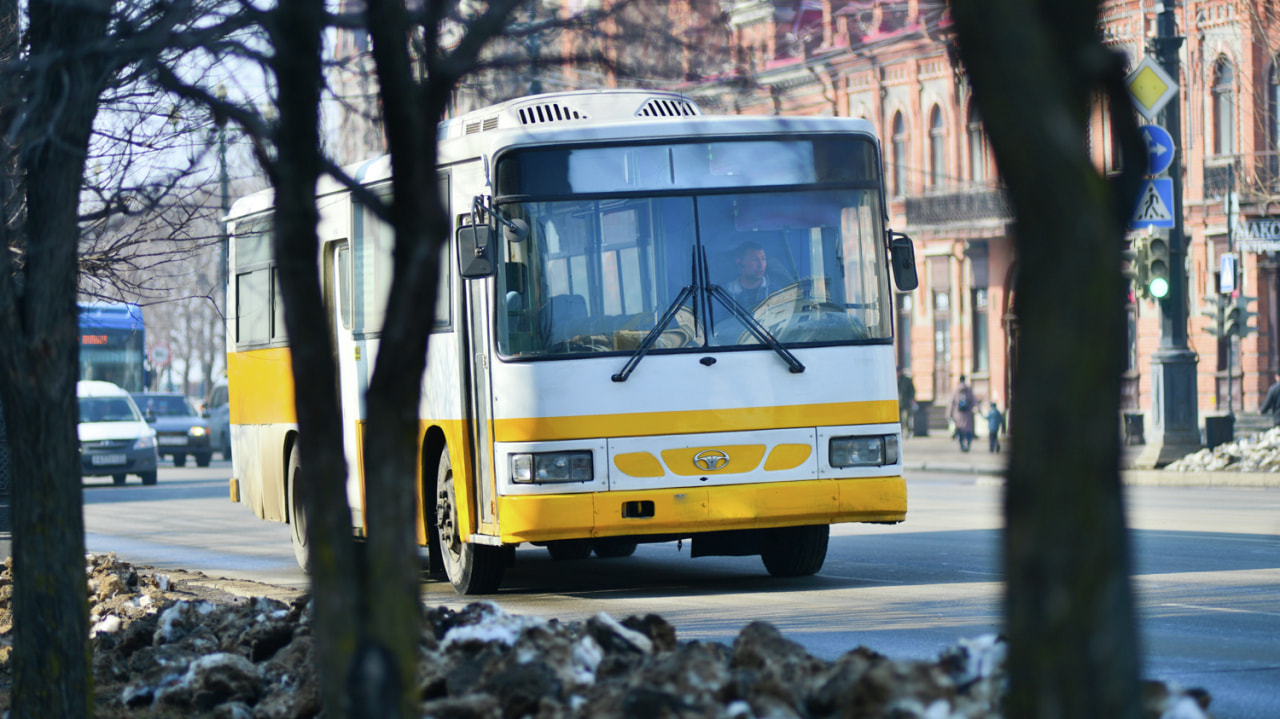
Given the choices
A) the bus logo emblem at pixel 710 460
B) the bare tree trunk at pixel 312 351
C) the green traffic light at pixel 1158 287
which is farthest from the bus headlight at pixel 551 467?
the green traffic light at pixel 1158 287

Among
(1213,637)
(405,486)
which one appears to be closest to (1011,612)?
(405,486)

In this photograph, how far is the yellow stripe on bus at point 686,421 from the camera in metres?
10.9

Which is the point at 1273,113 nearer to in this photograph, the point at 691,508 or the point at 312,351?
the point at 691,508

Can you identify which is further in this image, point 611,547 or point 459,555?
point 611,547

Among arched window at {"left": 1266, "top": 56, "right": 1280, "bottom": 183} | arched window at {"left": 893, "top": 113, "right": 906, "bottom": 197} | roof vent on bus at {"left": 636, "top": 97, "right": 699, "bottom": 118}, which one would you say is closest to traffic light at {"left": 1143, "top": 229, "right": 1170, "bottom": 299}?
arched window at {"left": 1266, "top": 56, "right": 1280, "bottom": 183}

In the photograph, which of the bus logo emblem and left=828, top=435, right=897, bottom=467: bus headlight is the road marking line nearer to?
left=828, top=435, right=897, bottom=467: bus headlight

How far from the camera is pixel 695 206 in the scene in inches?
441

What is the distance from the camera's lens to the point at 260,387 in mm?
15547

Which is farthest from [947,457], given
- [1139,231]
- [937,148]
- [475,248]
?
[475,248]

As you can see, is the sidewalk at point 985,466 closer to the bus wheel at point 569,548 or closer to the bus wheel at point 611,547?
the bus wheel at point 611,547

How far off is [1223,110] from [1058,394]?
4037 centimetres

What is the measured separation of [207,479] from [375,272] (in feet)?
77.6

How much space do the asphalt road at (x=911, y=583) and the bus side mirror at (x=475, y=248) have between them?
2018 millimetres

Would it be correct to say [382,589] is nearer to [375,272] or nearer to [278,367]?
[375,272]
